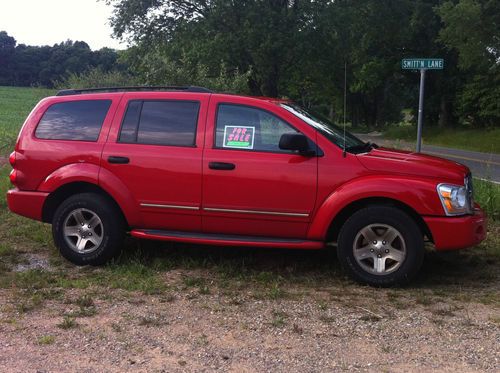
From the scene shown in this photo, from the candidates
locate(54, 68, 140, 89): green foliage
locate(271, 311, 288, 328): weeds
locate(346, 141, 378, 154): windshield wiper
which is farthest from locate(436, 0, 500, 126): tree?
locate(271, 311, 288, 328): weeds

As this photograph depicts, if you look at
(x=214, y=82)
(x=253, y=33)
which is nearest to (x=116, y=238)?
(x=214, y=82)

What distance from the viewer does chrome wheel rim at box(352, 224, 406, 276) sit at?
204 inches

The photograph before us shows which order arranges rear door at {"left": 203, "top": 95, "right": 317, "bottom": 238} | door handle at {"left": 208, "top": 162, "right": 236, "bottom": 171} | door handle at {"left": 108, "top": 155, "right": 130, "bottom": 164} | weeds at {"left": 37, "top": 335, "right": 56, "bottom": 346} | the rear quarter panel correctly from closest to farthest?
weeds at {"left": 37, "top": 335, "right": 56, "bottom": 346}
rear door at {"left": 203, "top": 95, "right": 317, "bottom": 238}
door handle at {"left": 208, "top": 162, "right": 236, "bottom": 171}
door handle at {"left": 108, "top": 155, "right": 130, "bottom": 164}
the rear quarter panel

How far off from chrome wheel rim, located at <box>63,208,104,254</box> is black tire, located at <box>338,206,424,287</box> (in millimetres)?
2509

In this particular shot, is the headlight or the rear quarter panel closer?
the headlight

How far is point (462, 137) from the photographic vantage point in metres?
32.2

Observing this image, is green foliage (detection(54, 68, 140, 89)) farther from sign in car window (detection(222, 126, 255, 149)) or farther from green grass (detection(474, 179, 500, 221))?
sign in car window (detection(222, 126, 255, 149))

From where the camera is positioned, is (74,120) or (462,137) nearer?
(74,120)

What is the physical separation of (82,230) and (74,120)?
46.2 inches

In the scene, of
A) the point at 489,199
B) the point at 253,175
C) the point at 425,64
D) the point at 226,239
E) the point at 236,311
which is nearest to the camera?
the point at 236,311

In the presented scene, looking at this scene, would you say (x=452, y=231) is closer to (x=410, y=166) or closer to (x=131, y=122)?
(x=410, y=166)

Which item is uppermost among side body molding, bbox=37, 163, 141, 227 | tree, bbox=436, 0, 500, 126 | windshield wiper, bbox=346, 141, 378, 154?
tree, bbox=436, 0, 500, 126

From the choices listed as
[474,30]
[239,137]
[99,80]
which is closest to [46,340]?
[239,137]

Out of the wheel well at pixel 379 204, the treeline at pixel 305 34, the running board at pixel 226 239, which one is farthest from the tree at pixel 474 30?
the running board at pixel 226 239
